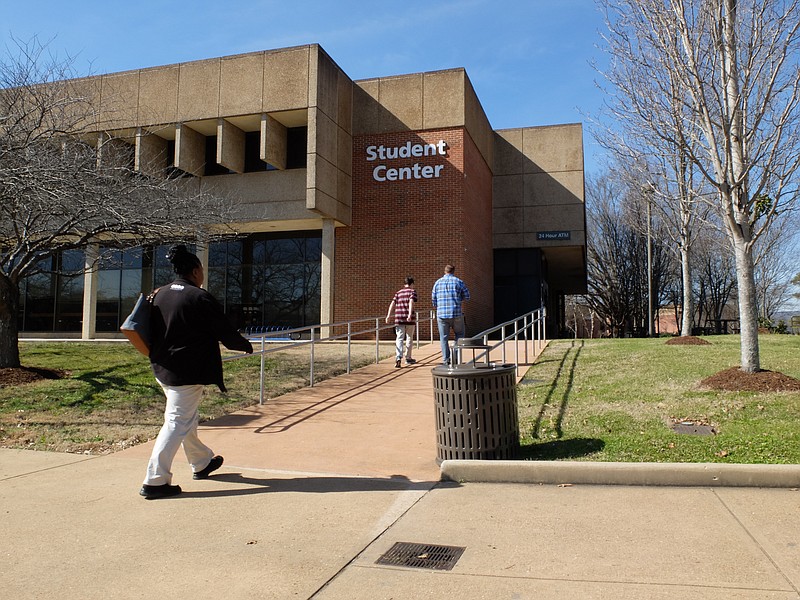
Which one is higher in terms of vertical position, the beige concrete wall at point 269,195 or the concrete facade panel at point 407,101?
the concrete facade panel at point 407,101

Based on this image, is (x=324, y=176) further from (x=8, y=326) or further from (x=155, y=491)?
(x=155, y=491)

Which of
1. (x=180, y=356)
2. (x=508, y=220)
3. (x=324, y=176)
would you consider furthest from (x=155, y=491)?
(x=508, y=220)

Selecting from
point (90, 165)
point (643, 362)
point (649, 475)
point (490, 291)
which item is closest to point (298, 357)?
point (90, 165)

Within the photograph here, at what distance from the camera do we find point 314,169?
17.0 meters

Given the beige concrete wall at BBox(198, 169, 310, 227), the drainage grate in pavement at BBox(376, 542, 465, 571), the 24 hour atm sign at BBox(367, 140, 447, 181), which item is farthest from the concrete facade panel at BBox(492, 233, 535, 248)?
the drainage grate in pavement at BBox(376, 542, 465, 571)

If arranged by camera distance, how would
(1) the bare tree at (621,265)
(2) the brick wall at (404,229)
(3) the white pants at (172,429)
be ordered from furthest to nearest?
(1) the bare tree at (621,265) → (2) the brick wall at (404,229) → (3) the white pants at (172,429)

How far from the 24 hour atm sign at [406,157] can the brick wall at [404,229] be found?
0.09m

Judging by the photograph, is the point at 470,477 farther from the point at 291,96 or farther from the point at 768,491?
the point at 291,96

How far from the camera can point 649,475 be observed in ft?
15.8

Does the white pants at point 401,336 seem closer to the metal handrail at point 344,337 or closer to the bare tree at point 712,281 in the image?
the metal handrail at point 344,337

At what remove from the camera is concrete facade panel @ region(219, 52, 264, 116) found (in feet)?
59.4

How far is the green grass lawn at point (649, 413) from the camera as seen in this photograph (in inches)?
212

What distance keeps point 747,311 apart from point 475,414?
16.2ft

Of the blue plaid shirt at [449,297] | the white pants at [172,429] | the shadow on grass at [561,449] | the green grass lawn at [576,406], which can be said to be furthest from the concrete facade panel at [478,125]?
the white pants at [172,429]
